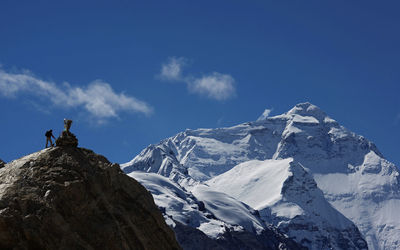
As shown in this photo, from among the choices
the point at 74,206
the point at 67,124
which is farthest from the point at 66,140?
the point at 74,206

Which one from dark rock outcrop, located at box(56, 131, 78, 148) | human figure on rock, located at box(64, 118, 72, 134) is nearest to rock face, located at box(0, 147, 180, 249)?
dark rock outcrop, located at box(56, 131, 78, 148)

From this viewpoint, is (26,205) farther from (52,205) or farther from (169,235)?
(169,235)

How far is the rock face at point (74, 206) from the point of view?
26.5 metres

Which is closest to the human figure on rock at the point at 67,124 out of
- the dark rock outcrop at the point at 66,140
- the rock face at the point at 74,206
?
the dark rock outcrop at the point at 66,140

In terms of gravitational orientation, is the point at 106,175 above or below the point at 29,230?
above

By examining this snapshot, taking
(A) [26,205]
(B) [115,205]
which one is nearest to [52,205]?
(A) [26,205]

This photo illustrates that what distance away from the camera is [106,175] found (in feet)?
98.4

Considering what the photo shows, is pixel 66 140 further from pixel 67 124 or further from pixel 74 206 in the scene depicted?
pixel 74 206

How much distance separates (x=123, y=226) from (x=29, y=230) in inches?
160

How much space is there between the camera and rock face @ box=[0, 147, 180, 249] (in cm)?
2648

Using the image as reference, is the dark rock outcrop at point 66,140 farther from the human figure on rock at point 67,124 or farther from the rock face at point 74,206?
the human figure on rock at point 67,124

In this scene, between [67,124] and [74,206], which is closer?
[74,206]

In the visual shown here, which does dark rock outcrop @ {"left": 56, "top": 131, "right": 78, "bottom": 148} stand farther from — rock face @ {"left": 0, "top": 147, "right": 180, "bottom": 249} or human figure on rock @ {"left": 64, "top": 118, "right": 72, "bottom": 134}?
human figure on rock @ {"left": 64, "top": 118, "right": 72, "bottom": 134}

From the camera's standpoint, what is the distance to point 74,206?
92.0ft
